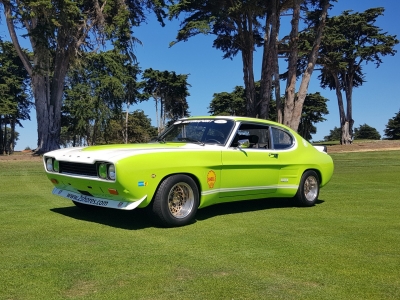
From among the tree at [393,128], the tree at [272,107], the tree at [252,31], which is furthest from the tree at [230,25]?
the tree at [393,128]

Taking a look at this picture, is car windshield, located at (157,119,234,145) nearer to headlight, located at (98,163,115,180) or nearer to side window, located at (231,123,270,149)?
side window, located at (231,123,270,149)

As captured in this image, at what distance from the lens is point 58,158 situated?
6.11 m

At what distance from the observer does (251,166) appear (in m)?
6.68

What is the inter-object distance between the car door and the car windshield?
21 centimetres

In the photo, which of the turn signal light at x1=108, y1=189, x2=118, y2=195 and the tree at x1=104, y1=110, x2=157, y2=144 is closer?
the turn signal light at x1=108, y1=189, x2=118, y2=195

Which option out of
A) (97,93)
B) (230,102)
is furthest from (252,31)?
(230,102)

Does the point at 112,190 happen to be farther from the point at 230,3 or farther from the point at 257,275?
the point at 230,3

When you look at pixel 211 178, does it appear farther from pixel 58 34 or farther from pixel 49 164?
pixel 58 34

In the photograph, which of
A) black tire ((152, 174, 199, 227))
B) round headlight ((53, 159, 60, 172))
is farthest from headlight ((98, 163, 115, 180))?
round headlight ((53, 159, 60, 172))

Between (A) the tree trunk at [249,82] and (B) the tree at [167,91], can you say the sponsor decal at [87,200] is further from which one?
(B) the tree at [167,91]

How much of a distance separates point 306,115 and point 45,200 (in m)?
53.9

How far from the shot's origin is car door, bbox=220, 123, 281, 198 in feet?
20.9

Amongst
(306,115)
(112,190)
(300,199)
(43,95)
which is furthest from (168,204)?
(306,115)

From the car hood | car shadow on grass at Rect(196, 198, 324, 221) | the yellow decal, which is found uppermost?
the car hood
